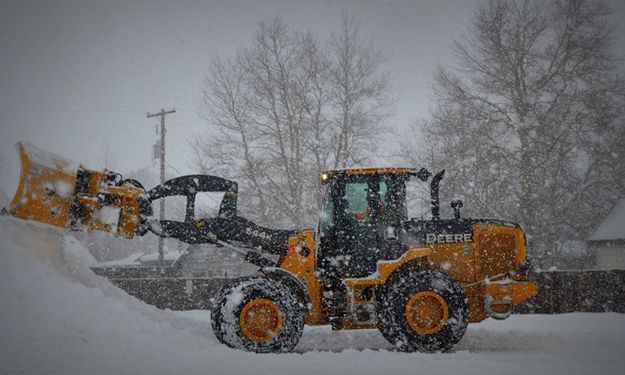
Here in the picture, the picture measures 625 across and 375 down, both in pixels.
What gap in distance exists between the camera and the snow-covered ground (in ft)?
16.1

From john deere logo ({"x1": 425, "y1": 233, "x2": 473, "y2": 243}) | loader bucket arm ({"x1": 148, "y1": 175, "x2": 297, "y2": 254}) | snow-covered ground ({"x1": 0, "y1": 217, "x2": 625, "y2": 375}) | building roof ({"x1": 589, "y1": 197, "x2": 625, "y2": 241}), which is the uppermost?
building roof ({"x1": 589, "y1": 197, "x2": 625, "y2": 241})

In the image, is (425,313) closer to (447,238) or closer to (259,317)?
(447,238)

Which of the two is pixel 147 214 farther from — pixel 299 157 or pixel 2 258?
pixel 299 157

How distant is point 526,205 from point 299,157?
9207 mm

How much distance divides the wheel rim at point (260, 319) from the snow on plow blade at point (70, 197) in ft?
6.19

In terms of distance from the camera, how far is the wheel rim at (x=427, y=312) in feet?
20.0

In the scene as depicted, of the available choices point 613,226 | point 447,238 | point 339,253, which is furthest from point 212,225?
point 613,226

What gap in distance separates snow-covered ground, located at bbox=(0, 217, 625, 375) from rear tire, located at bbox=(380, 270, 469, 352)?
0.33m

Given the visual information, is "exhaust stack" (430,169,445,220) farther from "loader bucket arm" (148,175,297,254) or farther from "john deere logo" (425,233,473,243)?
"loader bucket arm" (148,175,297,254)

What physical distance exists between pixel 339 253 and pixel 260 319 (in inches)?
54.7

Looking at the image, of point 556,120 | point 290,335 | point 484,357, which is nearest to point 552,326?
point 484,357

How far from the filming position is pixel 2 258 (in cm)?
596

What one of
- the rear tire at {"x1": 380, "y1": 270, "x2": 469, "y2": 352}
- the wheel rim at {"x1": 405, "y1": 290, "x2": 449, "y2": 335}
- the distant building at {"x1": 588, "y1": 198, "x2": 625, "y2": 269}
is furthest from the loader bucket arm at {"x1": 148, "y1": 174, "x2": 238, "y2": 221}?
the distant building at {"x1": 588, "y1": 198, "x2": 625, "y2": 269}

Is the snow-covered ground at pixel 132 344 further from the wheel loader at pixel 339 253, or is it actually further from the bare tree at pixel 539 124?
the bare tree at pixel 539 124
